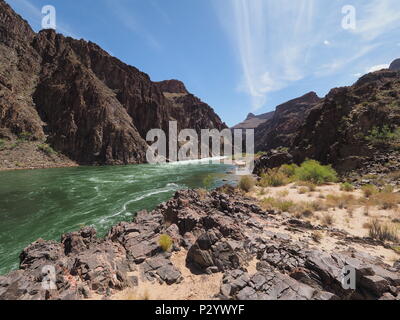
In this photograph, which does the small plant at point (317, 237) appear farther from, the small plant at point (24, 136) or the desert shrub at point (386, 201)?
the small plant at point (24, 136)

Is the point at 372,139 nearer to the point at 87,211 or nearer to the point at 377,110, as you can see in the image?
the point at 377,110

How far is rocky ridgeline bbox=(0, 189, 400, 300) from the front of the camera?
4117 mm

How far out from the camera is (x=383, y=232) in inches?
277

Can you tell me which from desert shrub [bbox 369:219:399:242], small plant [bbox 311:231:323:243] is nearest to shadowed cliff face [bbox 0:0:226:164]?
small plant [bbox 311:231:323:243]

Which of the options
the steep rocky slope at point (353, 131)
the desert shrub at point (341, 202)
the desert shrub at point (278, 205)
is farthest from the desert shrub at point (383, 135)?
the desert shrub at point (278, 205)

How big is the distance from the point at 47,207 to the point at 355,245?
17787 mm

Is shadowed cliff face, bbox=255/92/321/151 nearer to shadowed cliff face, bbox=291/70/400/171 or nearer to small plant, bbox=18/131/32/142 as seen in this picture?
shadowed cliff face, bbox=291/70/400/171

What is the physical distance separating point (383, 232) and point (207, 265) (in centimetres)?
681

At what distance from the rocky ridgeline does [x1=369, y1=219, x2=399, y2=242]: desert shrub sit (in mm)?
2260

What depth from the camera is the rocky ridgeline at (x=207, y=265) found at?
4.12 m

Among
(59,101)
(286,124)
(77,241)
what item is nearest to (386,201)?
(77,241)

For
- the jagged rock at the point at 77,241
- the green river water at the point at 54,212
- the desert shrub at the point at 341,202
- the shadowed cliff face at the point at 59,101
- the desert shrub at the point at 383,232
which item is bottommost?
the green river water at the point at 54,212

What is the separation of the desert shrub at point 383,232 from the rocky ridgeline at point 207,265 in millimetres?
2260

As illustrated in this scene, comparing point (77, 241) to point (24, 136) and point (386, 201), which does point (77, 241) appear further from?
point (24, 136)
